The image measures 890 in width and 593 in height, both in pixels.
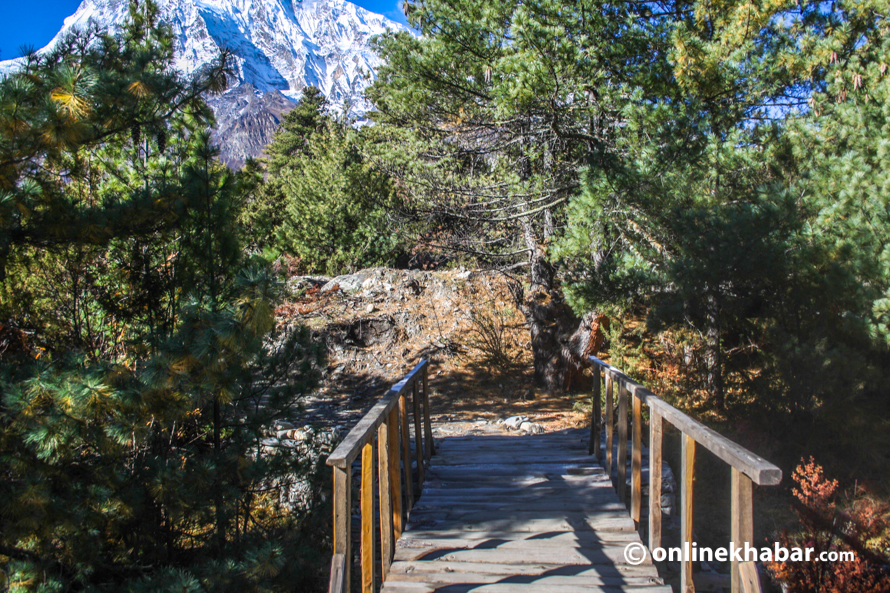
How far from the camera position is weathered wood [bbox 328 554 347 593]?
2.31m

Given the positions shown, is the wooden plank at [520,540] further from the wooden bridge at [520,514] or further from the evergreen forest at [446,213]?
the evergreen forest at [446,213]

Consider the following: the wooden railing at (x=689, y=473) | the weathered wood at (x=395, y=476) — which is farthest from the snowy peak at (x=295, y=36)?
the wooden railing at (x=689, y=473)

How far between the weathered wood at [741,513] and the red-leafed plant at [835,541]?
11.6ft

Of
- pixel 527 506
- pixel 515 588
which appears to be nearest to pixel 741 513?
pixel 515 588

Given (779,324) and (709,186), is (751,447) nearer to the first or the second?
(779,324)

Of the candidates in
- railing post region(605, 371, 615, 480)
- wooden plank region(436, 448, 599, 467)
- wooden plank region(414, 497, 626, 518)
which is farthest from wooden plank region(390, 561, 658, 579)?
wooden plank region(436, 448, 599, 467)

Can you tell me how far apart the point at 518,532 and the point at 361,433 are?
64.9 inches

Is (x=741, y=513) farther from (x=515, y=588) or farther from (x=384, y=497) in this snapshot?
(x=384, y=497)

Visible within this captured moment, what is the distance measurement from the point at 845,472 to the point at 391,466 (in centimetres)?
587

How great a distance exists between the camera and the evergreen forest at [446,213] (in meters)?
3.23

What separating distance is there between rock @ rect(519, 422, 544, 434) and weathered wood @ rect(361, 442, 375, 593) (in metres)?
5.19

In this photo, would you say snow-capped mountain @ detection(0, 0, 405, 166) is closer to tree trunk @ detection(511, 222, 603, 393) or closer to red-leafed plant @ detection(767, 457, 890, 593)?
tree trunk @ detection(511, 222, 603, 393)

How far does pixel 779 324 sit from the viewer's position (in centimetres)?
604

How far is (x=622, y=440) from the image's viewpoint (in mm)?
4082
